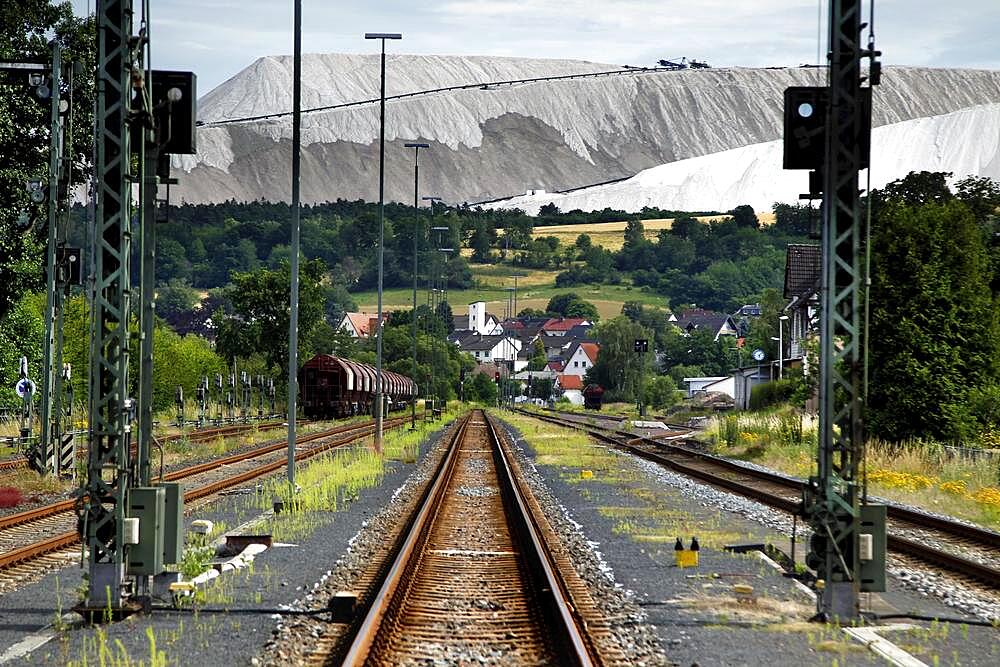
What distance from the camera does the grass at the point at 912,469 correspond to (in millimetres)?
22502

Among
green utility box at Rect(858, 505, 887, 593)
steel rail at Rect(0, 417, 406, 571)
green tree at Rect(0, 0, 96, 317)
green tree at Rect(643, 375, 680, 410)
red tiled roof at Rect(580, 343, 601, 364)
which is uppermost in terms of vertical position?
green tree at Rect(0, 0, 96, 317)

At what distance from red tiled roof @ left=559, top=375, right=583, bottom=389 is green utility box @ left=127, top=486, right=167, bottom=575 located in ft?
551

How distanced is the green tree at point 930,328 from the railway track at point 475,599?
1375 centimetres

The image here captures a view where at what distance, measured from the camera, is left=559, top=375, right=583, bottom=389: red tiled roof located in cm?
18125

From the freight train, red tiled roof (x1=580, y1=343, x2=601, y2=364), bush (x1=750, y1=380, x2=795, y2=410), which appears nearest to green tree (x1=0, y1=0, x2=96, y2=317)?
the freight train

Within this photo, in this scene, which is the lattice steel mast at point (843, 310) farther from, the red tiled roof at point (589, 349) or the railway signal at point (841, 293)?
the red tiled roof at point (589, 349)

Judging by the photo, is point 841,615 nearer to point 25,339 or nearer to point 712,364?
point 25,339

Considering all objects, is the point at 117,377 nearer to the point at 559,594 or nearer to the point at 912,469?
the point at 559,594

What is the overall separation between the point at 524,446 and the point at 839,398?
17385 mm

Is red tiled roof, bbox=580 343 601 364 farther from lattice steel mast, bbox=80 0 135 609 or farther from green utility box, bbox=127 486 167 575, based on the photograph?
lattice steel mast, bbox=80 0 135 609

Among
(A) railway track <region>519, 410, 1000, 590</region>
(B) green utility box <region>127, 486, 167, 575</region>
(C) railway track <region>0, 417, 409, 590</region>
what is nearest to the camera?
(B) green utility box <region>127, 486, 167, 575</region>

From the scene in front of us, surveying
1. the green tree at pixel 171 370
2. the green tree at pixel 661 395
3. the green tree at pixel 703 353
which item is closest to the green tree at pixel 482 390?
the green tree at pixel 703 353

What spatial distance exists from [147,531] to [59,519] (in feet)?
29.3

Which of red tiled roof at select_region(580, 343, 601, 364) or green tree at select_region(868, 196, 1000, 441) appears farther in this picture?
red tiled roof at select_region(580, 343, 601, 364)
